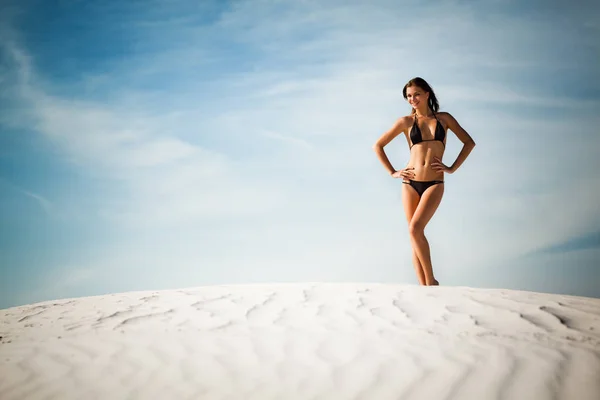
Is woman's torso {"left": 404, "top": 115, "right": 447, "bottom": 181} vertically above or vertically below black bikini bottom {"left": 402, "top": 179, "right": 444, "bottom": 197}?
above

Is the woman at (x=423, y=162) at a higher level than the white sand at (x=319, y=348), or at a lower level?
higher

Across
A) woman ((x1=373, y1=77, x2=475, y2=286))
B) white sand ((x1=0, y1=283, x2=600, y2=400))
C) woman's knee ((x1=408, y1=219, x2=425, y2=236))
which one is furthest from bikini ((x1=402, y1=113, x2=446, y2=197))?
white sand ((x1=0, y1=283, x2=600, y2=400))

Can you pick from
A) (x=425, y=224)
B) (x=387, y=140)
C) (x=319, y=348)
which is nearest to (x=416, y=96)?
(x=387, y=140)

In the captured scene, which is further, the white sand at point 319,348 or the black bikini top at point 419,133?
the black bikini top at point 419,133

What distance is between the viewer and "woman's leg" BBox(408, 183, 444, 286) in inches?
257

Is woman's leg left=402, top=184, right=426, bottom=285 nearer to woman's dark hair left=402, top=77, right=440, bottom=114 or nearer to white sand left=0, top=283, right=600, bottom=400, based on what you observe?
white sand left=0, top=283, right=600, bottom=400

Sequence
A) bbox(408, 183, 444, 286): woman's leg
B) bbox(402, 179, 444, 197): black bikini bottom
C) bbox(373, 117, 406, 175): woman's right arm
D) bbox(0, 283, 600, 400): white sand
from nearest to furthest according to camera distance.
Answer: bbox(0, 283, 600, 400): white sand, bbox(408, 183, 444, 286): woman's leg, bbox(402, 179, 444, 197): black bikini bottom, bbox(373, 117, 406, 175): woman's right arm

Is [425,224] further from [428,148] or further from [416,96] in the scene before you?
[416,96]

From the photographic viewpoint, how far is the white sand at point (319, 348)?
3369mm

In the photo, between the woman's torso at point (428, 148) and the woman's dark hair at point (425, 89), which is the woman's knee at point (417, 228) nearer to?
the woman's torso at point (428, 148)

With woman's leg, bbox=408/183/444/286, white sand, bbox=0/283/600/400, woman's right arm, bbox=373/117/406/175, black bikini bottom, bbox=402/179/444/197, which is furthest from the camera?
woman's right arm, bbox=373/117/406/175

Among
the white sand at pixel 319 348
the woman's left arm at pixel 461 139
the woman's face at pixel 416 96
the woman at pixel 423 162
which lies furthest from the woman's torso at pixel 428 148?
the white sand at pixel 319 348

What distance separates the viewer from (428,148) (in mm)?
6648

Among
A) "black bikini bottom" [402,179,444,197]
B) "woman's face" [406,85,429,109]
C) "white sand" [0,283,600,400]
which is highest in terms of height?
"woman's face" [406,85,429,109]
